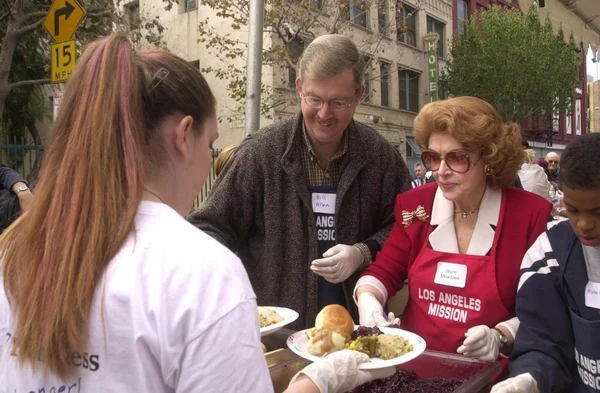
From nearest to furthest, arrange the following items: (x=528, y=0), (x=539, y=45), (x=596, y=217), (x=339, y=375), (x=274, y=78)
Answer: (x=339, y=375) → (x=596, y=217) → (x=274, y=78) → (x=539, y=45) → (x=528, y=0)

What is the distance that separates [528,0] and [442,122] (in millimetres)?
25922

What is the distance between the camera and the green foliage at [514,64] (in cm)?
2067

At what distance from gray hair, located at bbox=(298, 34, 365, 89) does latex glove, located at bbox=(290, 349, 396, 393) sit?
1131mm

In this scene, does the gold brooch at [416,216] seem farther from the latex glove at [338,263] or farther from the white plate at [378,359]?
the white plate at [378,359]

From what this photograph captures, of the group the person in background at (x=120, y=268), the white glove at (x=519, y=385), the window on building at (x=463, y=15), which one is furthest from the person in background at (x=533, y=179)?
the window on building at (x=463, y=15)

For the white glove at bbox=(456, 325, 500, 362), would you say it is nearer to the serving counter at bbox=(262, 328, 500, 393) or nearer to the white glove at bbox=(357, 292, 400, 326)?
the serving counter at bbox=(262, 328, 500, 393)

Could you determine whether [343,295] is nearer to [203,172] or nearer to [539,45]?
[203,172]

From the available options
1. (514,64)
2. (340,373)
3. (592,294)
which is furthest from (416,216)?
(514,64)

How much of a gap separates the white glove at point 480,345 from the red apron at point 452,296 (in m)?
0.20

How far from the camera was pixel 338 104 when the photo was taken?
226 centimetres

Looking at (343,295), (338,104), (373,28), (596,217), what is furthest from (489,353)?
(373,28)

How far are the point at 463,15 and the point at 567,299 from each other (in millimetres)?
25158

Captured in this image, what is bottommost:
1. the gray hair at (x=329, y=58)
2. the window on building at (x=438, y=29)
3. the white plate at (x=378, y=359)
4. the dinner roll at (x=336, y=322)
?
the white plate at (x=378, y=359)

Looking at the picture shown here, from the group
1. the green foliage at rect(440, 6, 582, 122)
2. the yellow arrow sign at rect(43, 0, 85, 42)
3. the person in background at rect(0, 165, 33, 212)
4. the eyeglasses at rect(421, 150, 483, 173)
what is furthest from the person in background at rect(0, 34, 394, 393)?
the green foliage at rect(440, 6, 582, 122)
